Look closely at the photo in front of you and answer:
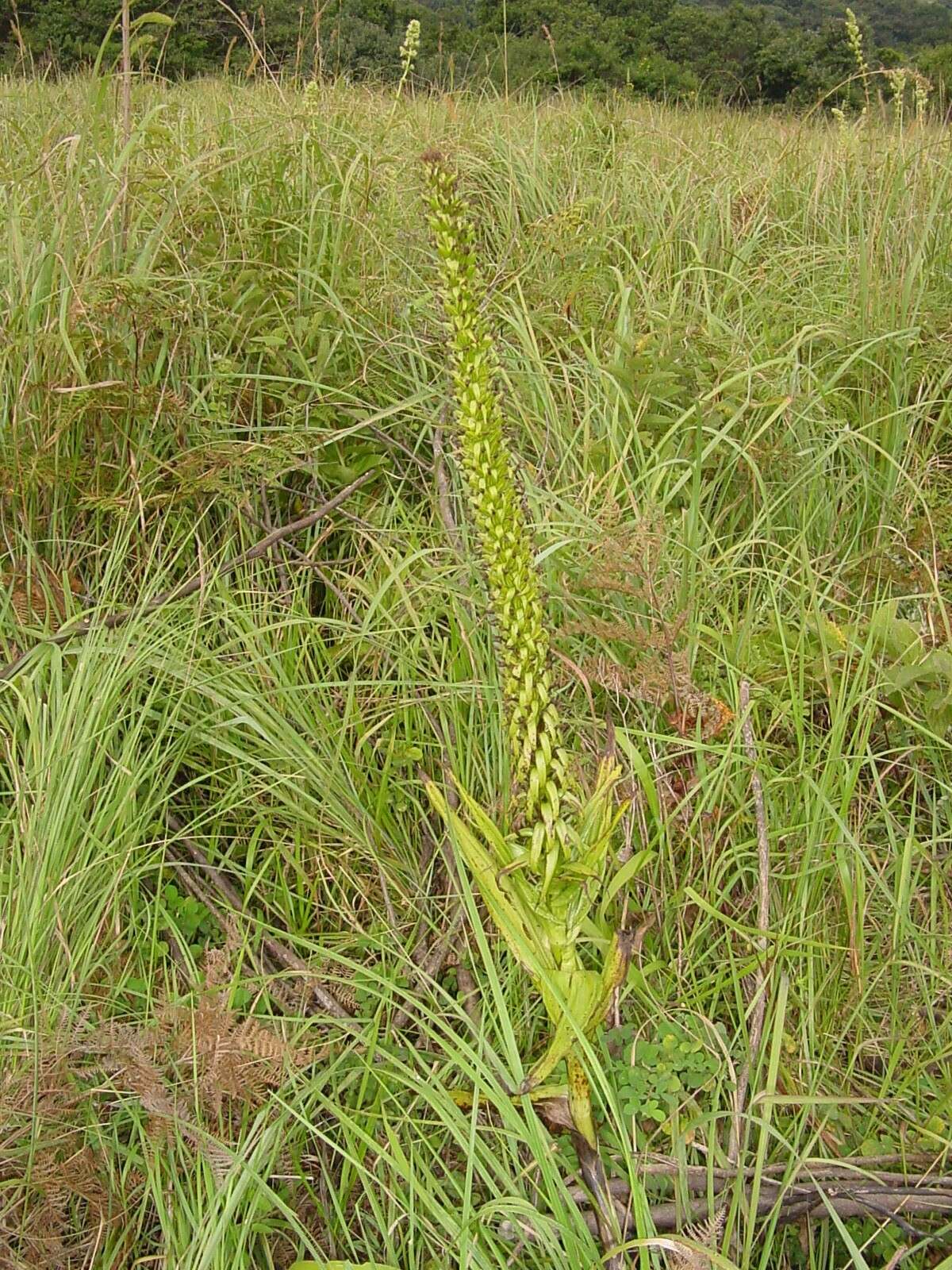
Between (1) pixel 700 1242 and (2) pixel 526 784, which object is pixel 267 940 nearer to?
(2) pixel 526 784

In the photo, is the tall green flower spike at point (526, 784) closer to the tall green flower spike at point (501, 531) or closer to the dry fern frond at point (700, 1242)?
the tall green flower spike at point (501, 531)

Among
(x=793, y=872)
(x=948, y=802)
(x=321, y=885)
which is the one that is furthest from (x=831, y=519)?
(x=321, y=885)

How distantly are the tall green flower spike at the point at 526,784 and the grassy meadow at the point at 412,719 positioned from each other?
0.08 metres

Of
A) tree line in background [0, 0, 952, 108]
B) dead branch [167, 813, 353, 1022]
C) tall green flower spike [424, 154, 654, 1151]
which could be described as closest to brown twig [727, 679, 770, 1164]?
tall green flower spike [424, 154, 654, 1151]

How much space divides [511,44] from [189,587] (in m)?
7.06

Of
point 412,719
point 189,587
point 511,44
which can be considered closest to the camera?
point 412,719

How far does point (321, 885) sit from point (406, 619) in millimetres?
614

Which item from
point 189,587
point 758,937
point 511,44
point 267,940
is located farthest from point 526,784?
point 511,44

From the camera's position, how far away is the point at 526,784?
1389 mm

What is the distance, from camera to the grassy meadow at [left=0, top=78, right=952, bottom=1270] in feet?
4.82

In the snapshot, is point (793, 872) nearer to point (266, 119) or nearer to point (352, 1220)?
point (352, 1220)

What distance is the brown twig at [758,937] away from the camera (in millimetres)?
1465

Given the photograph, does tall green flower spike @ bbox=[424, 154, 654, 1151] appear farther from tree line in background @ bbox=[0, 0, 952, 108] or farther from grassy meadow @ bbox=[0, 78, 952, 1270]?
tree line in background @ bbox=[0, 0, 952, 108]

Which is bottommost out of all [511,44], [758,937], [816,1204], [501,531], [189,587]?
[816,1204]
